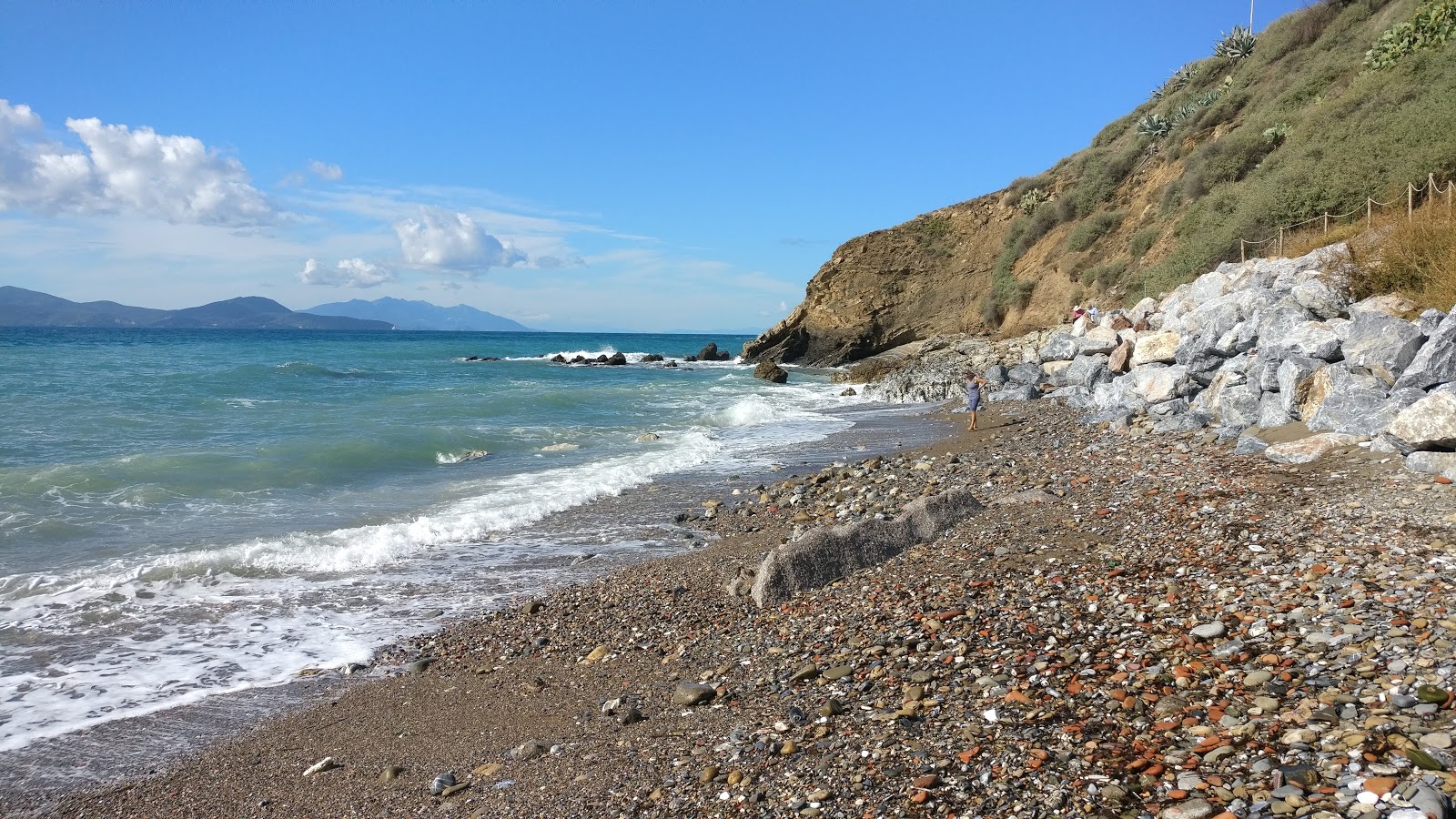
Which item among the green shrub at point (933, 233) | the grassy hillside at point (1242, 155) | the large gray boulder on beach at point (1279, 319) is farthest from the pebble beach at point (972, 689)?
the green shrub at point (933, 233)

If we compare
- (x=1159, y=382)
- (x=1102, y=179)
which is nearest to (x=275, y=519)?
(x=1159, y=382)

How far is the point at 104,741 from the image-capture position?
18.5ft

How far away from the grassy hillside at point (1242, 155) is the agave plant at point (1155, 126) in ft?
0.18

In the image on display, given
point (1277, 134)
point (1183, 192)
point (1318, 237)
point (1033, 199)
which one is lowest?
point (1318, 237)

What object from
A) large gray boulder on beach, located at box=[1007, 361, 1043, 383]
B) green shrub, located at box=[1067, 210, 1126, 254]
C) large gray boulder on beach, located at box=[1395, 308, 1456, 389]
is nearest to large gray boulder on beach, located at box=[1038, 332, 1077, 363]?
large gray boulder on beach, located at box=[1007, 361, 1043, 383]

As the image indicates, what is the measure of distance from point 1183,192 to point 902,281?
18.8 meters

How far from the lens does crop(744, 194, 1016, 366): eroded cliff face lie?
143ft

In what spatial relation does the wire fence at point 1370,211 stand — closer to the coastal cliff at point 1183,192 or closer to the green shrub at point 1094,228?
the coastal cliff at point 1183,192

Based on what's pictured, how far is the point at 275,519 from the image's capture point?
11594mm

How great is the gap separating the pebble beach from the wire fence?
1025 cm

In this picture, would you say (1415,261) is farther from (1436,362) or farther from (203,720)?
(203,720)

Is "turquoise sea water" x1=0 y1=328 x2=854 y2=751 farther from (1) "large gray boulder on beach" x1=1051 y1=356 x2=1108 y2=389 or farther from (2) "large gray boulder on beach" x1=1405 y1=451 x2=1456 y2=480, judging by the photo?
(2) "large gray boulder on beach" x1=1405 y1=451 x2=1456 y2=480

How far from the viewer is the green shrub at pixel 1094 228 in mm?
32625

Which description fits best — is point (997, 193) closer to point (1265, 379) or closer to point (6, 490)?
point (1265, 379)
